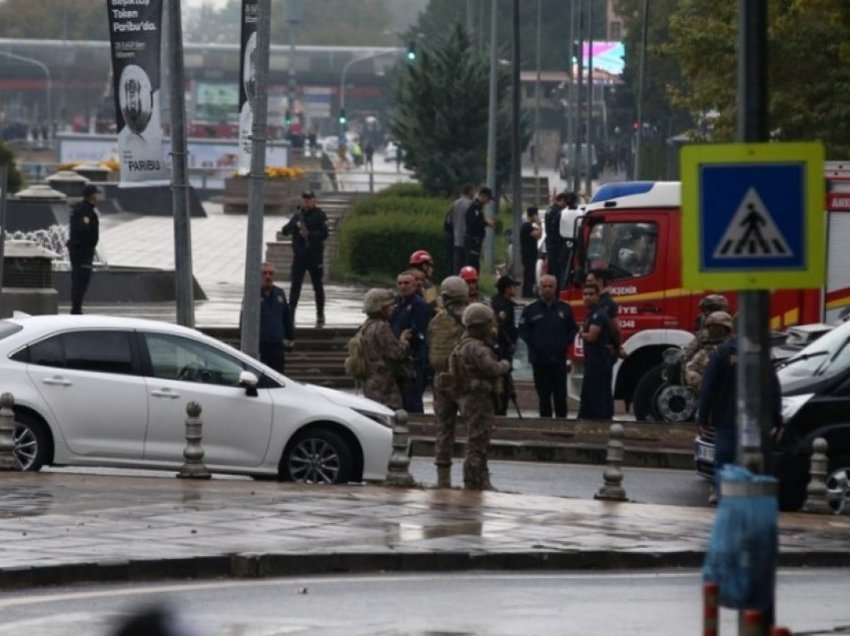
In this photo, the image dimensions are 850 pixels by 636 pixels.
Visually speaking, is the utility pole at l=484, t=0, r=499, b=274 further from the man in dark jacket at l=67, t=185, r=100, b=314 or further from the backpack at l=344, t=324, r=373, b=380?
the backpack at l=344, t=324, r=373, b=380

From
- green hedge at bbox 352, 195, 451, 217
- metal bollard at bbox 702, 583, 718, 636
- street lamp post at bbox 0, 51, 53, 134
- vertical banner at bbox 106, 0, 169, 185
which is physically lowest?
metal bollard at bbox 702, 583, 718, 636

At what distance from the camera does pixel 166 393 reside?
17641 millimetres

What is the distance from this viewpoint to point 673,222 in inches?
984

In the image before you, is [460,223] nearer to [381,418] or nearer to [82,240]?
[82,240]

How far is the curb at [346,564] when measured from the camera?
41.9ft

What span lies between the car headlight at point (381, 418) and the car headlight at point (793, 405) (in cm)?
312

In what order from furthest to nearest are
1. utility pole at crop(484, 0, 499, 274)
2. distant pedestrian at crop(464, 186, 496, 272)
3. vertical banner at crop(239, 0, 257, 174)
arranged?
utility pole at crop(484, 0, 499, 274) < distant pedestrian at crop(464, 186, 496, 272) < vertical banner at crop(239, 0, 257, 174)

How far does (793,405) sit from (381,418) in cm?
331

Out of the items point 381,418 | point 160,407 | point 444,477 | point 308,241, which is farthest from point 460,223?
point 160,407

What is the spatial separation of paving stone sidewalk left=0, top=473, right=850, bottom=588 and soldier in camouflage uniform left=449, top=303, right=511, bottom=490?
44 cm

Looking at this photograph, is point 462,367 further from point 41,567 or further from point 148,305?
point 148,305

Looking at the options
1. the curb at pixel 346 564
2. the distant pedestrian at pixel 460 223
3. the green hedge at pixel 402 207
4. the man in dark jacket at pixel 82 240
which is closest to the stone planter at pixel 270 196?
the green hedge at pixel 402 207

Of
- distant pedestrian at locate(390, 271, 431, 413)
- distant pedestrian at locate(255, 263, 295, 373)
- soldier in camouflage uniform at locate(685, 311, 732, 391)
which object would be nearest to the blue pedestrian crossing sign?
Answer: soldier in camouflage uniform at locate(685, 311, 732, 391)

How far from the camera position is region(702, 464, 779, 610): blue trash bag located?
836cm
